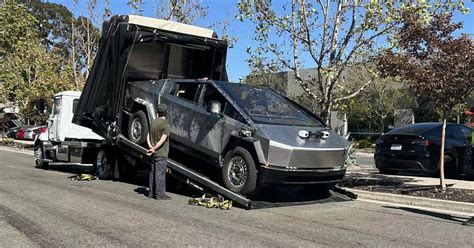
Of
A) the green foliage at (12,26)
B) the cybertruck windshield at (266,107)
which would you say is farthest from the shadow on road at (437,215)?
the green foliage at (12,26)

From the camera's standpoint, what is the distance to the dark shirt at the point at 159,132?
888cm

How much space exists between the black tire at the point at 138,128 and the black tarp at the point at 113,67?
17.2 inches

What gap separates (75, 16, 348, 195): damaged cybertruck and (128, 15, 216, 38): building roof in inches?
0.9

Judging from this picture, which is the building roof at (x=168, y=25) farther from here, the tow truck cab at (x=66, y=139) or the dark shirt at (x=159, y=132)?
the tow truck cab at (x=66, y=139)

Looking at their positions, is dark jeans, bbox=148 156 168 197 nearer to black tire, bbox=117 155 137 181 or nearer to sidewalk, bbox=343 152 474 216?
black tire, bbox=117 155 137 181

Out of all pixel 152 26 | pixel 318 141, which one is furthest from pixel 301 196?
pixel 152 26

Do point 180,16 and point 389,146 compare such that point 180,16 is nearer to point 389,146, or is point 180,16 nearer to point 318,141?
point 389,146

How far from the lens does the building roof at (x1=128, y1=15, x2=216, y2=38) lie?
34.7 ft

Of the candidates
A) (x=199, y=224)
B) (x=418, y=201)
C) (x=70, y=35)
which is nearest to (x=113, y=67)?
(x=199, y=224)

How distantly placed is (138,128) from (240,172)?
2.89 meters

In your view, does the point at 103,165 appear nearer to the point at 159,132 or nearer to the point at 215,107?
the point at 159,132

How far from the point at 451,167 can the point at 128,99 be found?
816 centimetres

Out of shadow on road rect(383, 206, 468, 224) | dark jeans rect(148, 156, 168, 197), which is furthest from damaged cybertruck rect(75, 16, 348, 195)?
shadow on road rect(383, 206, 468, 224)

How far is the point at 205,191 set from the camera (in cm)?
881
